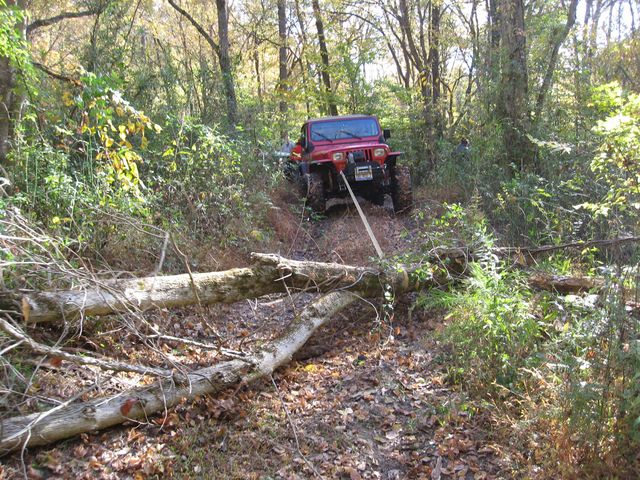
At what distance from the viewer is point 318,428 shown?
3.25m

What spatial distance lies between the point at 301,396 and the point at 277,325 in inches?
50.1

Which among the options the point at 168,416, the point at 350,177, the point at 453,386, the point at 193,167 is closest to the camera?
the point at 168,416

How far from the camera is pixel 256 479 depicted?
2725 mm

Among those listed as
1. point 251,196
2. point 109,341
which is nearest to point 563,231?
point 251,196

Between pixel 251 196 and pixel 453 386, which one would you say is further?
pixel 251 196

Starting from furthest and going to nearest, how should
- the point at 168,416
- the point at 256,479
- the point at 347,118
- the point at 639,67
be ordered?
the point at 347,118, the point at 639,67, the point at 168,416, the point at 256,479

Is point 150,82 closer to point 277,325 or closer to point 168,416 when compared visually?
point 277,325

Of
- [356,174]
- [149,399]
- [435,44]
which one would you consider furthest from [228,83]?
[435,44]

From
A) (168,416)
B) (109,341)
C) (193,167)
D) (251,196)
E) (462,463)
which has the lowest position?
(462,463)

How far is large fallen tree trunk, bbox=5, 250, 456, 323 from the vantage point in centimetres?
316

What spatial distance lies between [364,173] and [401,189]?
2.42ft

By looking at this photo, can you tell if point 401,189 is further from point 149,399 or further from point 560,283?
point 149,399

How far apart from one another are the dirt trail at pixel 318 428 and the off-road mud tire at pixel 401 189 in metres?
4.01

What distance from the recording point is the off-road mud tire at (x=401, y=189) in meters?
8.34
